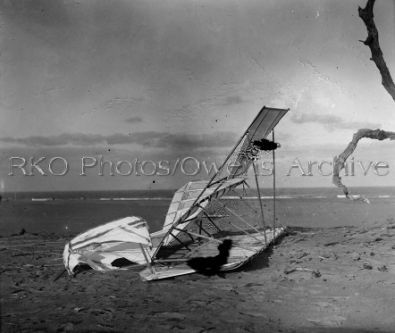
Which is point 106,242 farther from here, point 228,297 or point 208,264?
point 228,297

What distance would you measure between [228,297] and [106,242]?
292cm

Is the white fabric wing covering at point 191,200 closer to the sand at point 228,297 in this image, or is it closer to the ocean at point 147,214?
the sand at point 228,297

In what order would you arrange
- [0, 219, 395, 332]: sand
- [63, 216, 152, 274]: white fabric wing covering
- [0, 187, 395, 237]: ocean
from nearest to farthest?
[0, 219, 395, 332]: sand < [63, 216, 152, 274]: white fabric wing covering < [0, 187, 395, 237]: ocean

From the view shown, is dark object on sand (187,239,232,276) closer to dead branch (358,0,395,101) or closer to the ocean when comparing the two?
the ocean

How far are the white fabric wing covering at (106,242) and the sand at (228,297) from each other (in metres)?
0.44

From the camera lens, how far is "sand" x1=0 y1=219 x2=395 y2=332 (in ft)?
16.7

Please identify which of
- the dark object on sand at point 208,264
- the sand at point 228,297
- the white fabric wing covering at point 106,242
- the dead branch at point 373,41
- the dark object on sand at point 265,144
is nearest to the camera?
the sand at point 228,297

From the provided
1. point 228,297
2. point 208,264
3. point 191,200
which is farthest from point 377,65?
point 228,297

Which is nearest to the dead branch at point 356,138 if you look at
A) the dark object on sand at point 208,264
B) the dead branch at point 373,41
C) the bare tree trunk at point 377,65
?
the bare tree trunk at point 377,65

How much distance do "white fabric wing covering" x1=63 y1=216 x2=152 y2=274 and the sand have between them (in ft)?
1.44

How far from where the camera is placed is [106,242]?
7750mm

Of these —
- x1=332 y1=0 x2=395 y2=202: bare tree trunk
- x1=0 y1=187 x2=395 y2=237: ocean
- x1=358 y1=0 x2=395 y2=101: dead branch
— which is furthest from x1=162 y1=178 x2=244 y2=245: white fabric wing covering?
x1=358 y1=0 x2=395 y2=101: dead branch

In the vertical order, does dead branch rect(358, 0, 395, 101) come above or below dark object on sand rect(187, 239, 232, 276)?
above

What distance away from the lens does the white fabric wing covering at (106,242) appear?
7661mm
